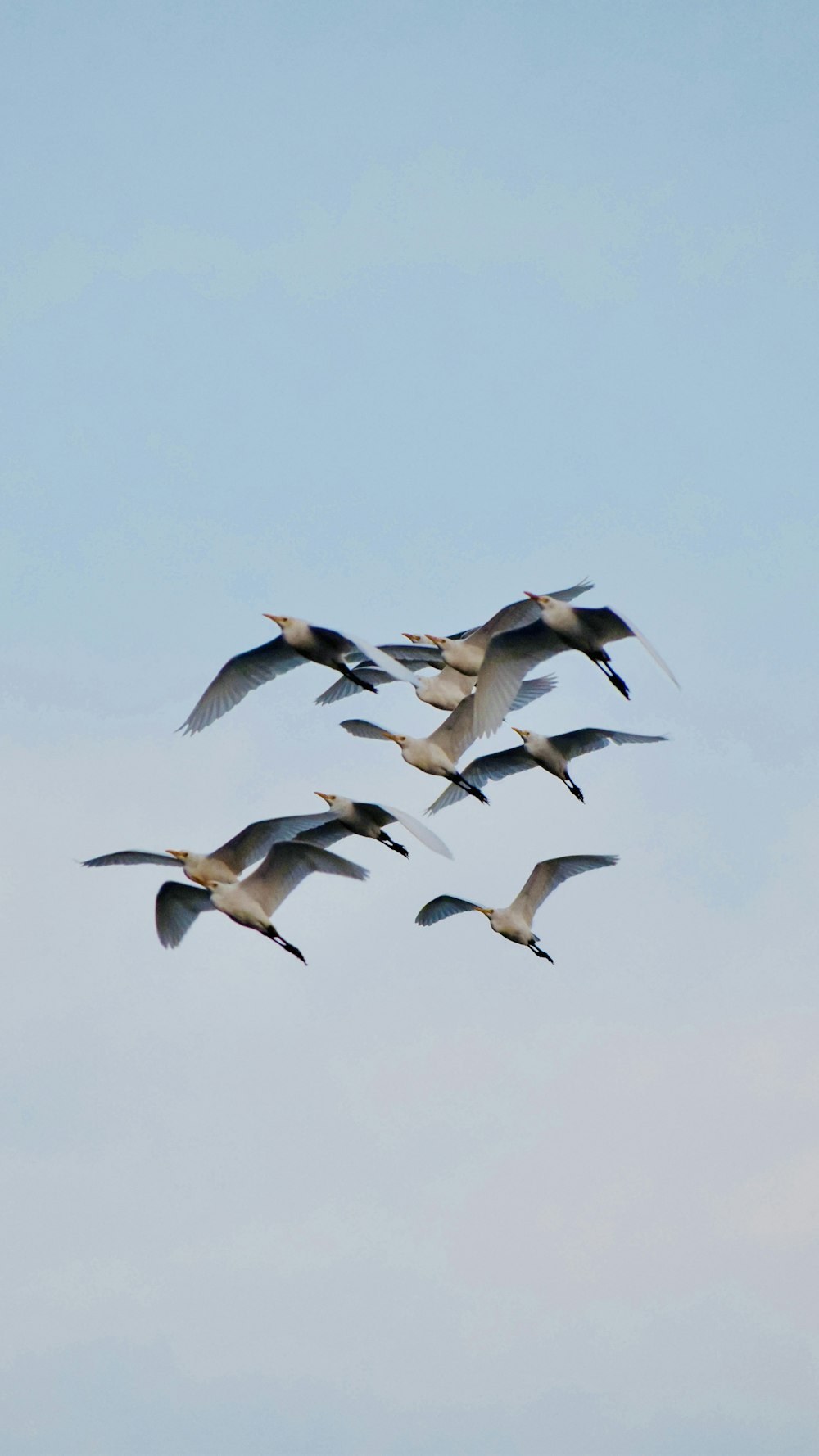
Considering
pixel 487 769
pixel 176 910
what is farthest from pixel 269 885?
pixel 487 769

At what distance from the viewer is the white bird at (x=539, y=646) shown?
3350 centimetres

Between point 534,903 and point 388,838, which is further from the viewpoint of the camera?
point 534,903

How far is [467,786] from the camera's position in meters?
36.0

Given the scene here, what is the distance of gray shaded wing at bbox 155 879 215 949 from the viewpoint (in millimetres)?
33875

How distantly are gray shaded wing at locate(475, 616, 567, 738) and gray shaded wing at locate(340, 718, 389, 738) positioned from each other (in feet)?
7.84

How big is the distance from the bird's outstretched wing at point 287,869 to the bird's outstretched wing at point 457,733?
4148 mm

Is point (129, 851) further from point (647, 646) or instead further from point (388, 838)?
point (647, 646)

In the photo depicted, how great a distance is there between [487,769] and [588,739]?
6.60ft

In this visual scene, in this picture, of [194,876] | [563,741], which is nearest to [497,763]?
[563,741]

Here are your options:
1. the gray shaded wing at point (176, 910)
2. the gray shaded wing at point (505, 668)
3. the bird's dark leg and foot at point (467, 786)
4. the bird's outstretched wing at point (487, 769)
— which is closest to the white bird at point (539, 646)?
the gray shaded wing at point (505, 668)

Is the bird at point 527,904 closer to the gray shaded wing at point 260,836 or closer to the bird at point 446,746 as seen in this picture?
the bird at point 446,746

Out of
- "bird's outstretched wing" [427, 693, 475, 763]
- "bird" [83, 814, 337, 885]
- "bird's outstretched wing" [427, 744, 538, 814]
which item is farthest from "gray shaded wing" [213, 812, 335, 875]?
"bird's outstretched wing" [427, 744, 538, 814]

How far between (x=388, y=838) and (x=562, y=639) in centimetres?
421

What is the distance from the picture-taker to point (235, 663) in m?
36.2
